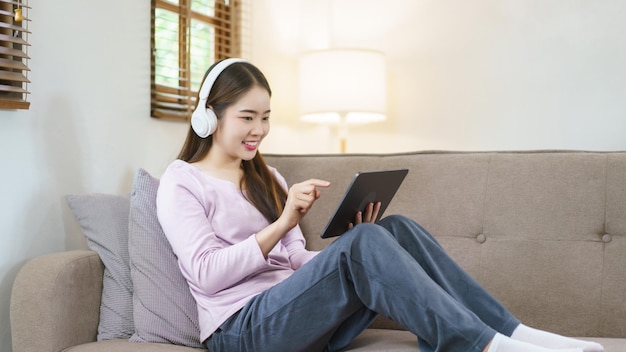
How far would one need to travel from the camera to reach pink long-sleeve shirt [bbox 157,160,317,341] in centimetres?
166

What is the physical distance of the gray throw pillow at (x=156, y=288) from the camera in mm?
1717

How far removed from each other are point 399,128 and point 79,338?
1.75 m

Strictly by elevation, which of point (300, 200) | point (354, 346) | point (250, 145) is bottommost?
point (354, 346)

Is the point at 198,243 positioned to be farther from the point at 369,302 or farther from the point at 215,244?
the point at 369,302

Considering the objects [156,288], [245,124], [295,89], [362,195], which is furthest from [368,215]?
[295,89]

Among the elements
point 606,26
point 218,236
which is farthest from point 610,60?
point 218,236

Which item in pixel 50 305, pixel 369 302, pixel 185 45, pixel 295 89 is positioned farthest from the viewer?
pixel 295 89

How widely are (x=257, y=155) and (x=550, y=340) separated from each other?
2.89ft

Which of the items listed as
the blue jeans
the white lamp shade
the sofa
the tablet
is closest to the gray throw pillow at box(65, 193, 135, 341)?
the sofa

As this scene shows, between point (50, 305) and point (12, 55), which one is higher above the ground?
point (12, 55)

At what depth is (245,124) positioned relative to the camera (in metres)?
1.86

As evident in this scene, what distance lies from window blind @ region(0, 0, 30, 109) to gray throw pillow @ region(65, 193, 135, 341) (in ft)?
0.93

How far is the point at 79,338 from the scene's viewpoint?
172 cm

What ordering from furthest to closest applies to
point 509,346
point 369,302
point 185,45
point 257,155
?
point 185,45 → point 257,155 → point 369,302 → point 509,346
